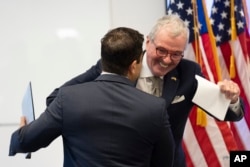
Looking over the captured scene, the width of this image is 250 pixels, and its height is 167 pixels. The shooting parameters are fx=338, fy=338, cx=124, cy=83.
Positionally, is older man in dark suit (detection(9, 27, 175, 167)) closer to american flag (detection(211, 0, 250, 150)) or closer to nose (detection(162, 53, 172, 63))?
nose (detection(162, 53, 172, 63))

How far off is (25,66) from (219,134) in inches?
49.1

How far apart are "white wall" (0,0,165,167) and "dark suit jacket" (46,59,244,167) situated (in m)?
0.76

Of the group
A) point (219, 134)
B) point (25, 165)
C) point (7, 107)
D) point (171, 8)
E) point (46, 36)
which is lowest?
point (25, 165)

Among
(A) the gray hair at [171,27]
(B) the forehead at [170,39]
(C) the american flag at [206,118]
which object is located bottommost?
(C) the american flag at [206,118]

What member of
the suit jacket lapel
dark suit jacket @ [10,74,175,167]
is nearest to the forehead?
the suit jacket lapel

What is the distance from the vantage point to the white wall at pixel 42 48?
2.08 meters

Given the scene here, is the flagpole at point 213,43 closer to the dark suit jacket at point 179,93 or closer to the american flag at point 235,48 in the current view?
the american flag at point 235,48

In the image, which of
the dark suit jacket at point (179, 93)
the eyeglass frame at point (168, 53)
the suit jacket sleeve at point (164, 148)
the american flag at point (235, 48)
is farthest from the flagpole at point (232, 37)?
the suit jacket sleeve at point (164, 148)

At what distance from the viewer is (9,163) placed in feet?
6.92

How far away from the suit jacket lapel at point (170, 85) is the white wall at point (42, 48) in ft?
2.96

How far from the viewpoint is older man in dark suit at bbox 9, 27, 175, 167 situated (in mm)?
970

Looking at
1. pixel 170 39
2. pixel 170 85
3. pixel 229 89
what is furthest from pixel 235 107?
pixel 170 39

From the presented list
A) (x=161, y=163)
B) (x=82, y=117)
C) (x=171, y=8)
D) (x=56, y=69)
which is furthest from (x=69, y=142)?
(x=171, y=8)

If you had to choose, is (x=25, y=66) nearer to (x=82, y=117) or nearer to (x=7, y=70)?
(x=7, y=70)
